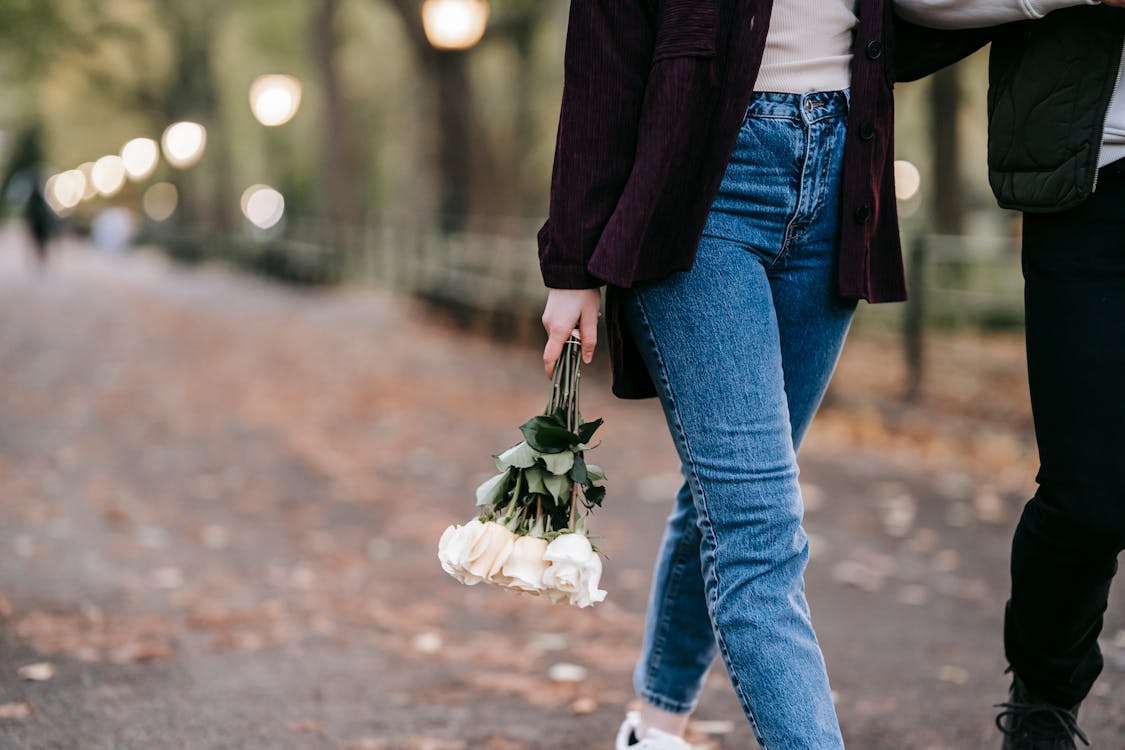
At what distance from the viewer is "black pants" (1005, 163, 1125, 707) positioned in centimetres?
201

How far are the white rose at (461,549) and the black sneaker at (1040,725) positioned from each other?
43.6 inches

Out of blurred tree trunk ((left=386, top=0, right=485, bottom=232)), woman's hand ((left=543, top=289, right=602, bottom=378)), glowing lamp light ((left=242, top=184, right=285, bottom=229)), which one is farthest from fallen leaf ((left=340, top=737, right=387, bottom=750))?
glowing lamp light ((left=242, top=184, right=285, bottom=229))

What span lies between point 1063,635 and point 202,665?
237cm

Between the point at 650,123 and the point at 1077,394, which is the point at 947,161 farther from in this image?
the point at 650,123

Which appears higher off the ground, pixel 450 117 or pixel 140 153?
pixel 450 117

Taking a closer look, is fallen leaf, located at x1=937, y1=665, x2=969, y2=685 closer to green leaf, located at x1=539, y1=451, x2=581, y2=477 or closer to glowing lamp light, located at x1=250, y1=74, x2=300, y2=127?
green leaf, located at x1=539, y1=451, x2=581, y2=477

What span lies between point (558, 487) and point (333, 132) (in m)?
21.8

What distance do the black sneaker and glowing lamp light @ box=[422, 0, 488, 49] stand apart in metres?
12.3

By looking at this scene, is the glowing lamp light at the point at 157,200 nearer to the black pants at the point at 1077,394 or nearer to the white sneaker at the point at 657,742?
the white sneaker at the point at 657,742

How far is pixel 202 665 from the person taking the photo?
3.61 meters

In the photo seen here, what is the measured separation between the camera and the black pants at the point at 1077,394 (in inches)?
79.3

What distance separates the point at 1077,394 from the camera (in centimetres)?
203

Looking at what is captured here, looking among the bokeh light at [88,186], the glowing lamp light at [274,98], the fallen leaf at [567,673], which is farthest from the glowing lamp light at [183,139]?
the bokeh light at [88,186]

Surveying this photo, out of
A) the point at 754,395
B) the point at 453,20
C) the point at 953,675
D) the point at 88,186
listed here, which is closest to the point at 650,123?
the point at 754,395
